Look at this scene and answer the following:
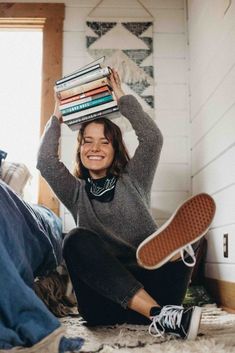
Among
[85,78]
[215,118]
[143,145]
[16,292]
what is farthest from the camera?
[215,118]

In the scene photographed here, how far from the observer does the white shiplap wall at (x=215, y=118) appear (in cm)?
178

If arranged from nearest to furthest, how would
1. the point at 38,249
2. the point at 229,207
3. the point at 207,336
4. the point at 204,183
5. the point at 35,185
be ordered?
the point at 207,336 < the point at 38,249 < the point at 229,207 < the point at 204,183 < the point at 35,185

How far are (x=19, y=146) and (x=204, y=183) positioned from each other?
1183 mm

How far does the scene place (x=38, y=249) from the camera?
124 cm

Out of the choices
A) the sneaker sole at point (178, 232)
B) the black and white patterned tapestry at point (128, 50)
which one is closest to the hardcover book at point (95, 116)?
the sneaker sole at point (178, 232)

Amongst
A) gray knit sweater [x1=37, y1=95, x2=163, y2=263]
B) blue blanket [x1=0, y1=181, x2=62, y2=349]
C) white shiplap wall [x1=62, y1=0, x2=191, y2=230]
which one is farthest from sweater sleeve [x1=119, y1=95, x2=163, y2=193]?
white shiplap wall [x1=62, y1=0, x2=191, y2=230]

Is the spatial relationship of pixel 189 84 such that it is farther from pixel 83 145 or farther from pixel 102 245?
pixel 102 245

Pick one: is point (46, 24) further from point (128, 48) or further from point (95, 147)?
point (95, 147)

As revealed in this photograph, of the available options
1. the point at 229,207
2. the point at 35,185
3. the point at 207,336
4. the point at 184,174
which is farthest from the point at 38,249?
the point at 184,174

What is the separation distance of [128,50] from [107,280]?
1.99 metres

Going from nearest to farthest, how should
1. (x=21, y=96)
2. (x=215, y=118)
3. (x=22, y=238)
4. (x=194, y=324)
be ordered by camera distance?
(x=194, y=324)
(x=22, y=238)
(x=215, y=118)
(x=21, y=96)

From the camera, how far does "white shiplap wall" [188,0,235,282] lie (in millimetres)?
1781

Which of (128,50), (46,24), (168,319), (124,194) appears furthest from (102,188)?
(46,24)

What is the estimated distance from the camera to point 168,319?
105cm
